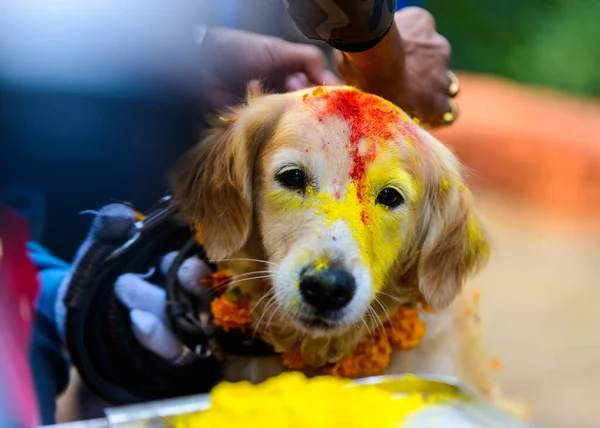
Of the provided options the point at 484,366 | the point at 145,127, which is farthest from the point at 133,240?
the point at 484,366

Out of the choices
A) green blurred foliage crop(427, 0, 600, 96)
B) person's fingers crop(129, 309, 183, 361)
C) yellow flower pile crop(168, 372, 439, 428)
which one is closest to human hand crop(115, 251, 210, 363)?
person's fingers crop(129, 309, 183, 361)

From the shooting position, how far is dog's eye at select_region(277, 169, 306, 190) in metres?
0.58

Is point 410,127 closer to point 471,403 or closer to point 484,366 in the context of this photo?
point 471,403

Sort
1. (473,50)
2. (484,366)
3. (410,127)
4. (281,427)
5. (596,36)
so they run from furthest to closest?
(596,36) → (484,366) → (473,50) → (410,127) → (281,427)

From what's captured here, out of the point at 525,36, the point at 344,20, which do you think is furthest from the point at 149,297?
the point at 525,36

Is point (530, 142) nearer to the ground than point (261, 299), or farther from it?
nearer to the ground

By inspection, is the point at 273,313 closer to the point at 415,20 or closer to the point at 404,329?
the point at 404,329

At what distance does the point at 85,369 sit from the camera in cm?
67

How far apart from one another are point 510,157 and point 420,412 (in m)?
0.60

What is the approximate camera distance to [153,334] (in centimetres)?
67

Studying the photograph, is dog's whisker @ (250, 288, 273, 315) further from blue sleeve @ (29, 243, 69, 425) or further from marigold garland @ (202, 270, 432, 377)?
blue sleeve @ (29, 243, 69, 425)

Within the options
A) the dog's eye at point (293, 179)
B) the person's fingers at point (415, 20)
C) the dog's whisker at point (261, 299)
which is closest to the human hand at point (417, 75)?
the person's fingers at point (415, 20)

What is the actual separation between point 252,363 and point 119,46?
0.33 m

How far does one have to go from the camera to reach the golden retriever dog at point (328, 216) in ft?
1.85
